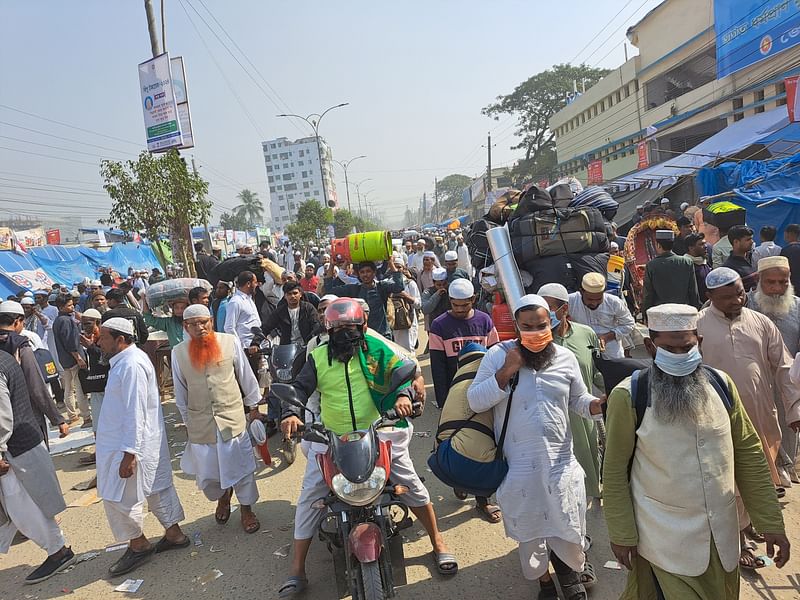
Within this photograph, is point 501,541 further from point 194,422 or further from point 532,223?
point 532,223

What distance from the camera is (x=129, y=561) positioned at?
402 centimetres

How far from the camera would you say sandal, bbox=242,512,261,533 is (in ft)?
14.3

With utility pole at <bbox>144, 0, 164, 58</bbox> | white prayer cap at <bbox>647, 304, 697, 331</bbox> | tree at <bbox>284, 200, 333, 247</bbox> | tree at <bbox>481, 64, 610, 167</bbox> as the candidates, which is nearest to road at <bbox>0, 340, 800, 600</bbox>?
white prayer cap at <bbox>647, 304, 697, 331</bbox>

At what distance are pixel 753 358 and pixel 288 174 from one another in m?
133

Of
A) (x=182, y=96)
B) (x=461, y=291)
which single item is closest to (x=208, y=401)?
(x=461, y=291)

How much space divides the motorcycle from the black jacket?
284 cm

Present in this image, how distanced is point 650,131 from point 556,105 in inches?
1060

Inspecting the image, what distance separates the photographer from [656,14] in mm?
25172

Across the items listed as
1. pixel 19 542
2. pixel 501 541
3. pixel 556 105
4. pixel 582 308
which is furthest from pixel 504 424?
pixel 556 105

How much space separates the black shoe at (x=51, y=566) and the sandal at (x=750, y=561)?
481 cm

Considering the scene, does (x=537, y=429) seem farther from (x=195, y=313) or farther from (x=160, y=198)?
(x=160, y=198)

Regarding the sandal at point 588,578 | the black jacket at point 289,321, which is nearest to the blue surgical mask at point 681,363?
the sandal at point 588,578

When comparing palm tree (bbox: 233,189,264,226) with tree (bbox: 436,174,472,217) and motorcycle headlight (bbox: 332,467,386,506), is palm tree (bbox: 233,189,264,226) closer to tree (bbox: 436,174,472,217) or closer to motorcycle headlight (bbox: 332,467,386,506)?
tree (bbox: 436,174,472,217)

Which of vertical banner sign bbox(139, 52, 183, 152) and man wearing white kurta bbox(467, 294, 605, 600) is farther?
vertical banner sign bbox(139, 52, 183, 152)
